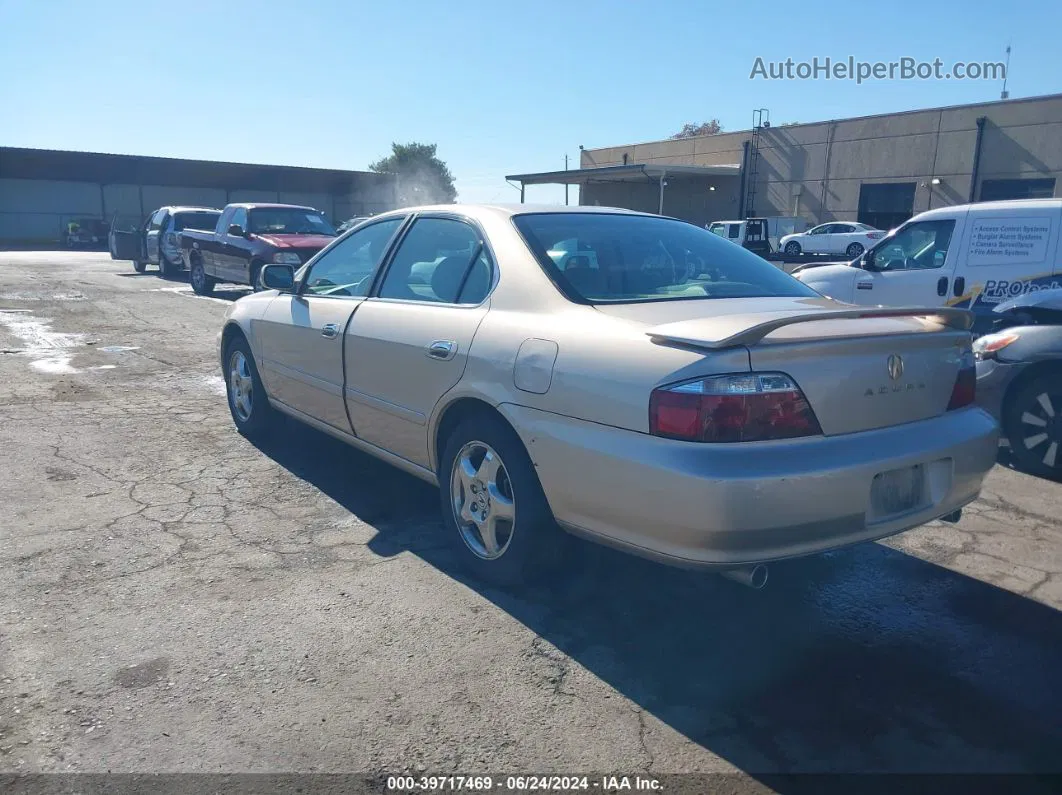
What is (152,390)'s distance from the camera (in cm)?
768

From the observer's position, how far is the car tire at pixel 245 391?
576 centimetres

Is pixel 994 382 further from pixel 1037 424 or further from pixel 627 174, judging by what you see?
pixel 627 174

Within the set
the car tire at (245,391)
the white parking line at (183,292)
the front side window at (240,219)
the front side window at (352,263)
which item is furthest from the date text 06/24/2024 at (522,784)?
the white parking line at (183,292)

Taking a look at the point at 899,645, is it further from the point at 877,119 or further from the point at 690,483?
the point at 877,119

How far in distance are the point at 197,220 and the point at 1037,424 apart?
64.2ft

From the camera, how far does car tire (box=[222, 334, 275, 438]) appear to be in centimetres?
576

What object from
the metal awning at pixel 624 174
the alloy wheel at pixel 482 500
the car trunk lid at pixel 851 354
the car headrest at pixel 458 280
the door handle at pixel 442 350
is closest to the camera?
the car trunk lid at pixel 851 354

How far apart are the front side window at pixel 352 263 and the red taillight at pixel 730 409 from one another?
2.29 m

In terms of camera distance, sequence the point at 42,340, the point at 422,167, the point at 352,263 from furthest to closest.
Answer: the point at 422,167 < the point at 42,340 < the point at 352,263

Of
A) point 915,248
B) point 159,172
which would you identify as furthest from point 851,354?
point 159,172

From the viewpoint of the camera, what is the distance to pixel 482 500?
3611mm

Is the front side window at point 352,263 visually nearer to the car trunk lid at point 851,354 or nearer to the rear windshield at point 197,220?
the car trunk lid at point 851,354

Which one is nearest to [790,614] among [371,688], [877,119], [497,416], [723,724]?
[723,724]

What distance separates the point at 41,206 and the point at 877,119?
42.3 m
